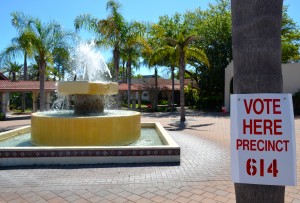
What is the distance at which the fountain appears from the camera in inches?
268

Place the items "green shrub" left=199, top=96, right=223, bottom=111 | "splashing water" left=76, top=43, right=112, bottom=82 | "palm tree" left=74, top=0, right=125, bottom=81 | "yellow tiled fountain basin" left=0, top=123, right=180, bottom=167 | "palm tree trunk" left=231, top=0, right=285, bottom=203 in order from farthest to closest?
"green shrub" left=199, top=96, right=223, bottom=111 < "palm tree" left=74, top=0, right=125, bottom=81 < "splashing water" left=76, top=43, right=112, bottom=82 < "yellow tiled fountain basin" left=0, top=123, right=180, bottom=167 < "palm tree trunk" left=231, top=0, right=285, bottom=203

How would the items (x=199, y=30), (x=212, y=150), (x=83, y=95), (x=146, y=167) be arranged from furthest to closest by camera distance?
(x=199, y=30) → (x=83, y=95) → (x=212, y=150) → (x=146, y=167)

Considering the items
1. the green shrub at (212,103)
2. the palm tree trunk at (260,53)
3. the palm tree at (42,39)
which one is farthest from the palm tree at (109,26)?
the palm tree trunk at (260,53)

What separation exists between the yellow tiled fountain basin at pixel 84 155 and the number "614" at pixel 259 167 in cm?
511

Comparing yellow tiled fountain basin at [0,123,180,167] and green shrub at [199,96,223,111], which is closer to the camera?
yellow tiled fountain basin at [0,123,180,167]

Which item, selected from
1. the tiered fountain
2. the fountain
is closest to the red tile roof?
the fountain

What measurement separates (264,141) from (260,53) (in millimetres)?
594

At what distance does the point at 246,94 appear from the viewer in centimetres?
187

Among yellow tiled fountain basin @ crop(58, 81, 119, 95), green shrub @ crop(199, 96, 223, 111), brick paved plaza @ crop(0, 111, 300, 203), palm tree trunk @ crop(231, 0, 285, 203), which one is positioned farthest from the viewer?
green shrub @ crop(199, 96, 223, 111)

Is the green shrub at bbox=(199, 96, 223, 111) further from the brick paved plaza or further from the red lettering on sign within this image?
the red lettering on sign

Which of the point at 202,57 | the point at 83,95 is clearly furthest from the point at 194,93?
the point at 83,95

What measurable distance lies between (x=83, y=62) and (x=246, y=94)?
1238 centimetres

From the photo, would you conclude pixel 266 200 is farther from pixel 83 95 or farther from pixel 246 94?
pixel 83 95

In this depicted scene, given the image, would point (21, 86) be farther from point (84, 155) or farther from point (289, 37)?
point (289, 37)
